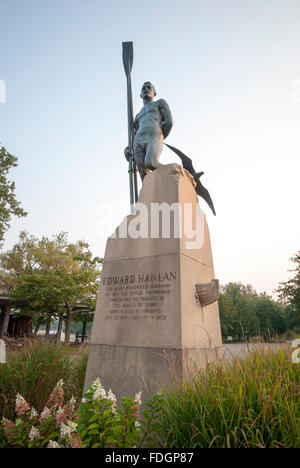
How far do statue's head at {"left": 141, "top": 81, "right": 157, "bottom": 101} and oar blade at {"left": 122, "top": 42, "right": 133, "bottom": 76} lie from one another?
1215 mm

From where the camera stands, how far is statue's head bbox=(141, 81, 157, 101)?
6.89m

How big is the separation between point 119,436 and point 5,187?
2242cm

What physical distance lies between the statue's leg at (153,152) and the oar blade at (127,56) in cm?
292

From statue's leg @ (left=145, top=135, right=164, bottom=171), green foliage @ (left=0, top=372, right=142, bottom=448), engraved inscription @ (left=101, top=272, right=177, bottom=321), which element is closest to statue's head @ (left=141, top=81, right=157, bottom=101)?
statue's leg @ (left=145, top=135, right=164, bottom=171)

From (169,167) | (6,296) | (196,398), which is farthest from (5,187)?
(196,398)

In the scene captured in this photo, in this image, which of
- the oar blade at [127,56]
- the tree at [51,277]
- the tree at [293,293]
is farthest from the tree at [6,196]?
the tree at [293,293]

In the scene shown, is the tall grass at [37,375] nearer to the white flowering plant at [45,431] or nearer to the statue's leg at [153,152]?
the white flowering plant at [45,431]

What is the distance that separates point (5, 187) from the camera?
2092 centimetres

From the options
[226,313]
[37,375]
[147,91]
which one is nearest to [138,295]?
[37,375]

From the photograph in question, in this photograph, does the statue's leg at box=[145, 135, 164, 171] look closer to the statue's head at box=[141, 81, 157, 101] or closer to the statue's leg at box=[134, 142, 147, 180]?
the statue's leg at box=[134, 142, 147, 180]

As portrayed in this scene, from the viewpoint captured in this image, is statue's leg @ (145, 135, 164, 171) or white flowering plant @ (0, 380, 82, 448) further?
statue's leg @ (145, 135, 164, 171)

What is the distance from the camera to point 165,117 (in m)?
6.54

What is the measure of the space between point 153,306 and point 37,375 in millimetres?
2195

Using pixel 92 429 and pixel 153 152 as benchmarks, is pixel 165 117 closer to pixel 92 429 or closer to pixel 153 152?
pixel 153 152
